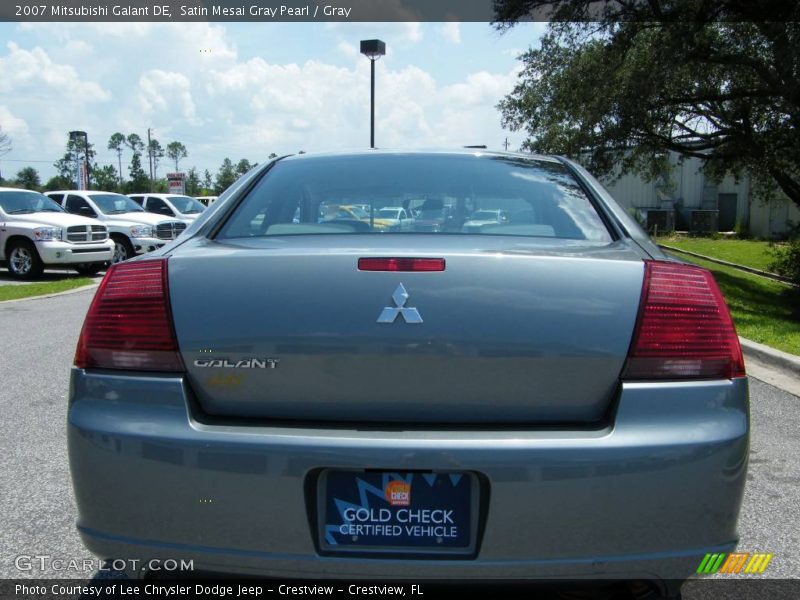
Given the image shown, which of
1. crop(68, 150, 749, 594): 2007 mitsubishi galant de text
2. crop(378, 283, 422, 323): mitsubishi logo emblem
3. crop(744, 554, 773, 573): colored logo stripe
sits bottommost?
crop(744, 554, 773, 573): colored logo stripe

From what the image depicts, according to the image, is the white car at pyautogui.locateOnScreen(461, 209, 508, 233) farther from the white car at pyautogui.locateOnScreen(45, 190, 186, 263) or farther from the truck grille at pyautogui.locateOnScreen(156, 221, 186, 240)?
the truck grille at pyautogui.locateOnScreen(156, 221, 186, 240)

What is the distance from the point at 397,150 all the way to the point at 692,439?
1873 millimetres

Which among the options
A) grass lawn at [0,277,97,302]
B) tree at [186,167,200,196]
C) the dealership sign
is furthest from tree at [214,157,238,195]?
grass lawn at [0,277,97,302]

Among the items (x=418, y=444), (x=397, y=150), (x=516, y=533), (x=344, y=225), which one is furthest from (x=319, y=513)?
(x=397, y=150)

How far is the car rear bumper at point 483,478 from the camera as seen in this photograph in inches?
75.0

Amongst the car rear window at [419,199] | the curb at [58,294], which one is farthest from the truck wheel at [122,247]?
the car rear window at [419,199]

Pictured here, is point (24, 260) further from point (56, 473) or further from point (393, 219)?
point (393, 219)

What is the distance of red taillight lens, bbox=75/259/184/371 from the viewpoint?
2.07 meters

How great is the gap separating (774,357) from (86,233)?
13929 millimetres

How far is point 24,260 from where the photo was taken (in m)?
15.6

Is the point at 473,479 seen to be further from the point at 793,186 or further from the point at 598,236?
the point at 793,186

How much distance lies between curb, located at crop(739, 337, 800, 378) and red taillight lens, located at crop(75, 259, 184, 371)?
6.08m

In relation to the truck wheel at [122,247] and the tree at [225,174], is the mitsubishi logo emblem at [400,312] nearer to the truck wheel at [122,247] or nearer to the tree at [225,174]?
the truck wheel at [122,247]

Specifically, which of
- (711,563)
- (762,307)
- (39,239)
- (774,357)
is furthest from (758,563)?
(39,239)
